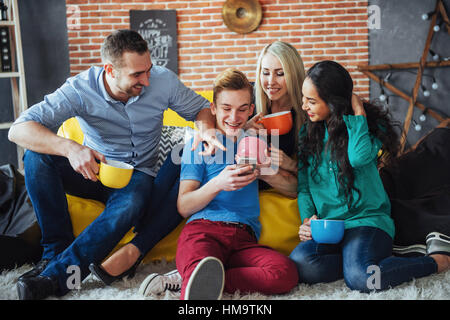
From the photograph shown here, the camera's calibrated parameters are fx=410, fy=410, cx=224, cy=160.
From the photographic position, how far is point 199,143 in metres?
1.54

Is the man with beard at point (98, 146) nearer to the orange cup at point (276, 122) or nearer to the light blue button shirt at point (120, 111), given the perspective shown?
the light blue button shirt at point (120, 111)

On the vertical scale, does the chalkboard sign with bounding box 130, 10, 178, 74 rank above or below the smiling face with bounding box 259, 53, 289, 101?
above

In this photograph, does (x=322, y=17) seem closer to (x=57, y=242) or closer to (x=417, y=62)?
(x=417, y=62)

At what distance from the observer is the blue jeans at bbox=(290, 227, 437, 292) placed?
1291 millimetres

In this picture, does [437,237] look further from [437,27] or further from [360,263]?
[437,27]

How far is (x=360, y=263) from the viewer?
4.32ft

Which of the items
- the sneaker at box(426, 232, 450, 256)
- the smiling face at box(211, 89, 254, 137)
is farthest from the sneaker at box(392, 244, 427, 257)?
the smiling face at box(211, 89, 254, 137)

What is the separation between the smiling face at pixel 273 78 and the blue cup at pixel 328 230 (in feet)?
2.28

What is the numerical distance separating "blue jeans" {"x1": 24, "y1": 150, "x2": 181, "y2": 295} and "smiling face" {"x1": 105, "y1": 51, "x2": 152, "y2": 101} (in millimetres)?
332

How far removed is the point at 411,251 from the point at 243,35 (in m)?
3.25

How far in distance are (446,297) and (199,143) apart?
954mm

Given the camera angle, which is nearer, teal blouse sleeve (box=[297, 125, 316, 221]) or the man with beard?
the man with beard

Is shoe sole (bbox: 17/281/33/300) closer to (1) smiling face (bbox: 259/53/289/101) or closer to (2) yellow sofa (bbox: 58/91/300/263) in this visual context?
(2) yellow sofa (bbox: 58/91/300/263)

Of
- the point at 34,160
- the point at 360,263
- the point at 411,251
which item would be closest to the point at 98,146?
the point at 34,160
